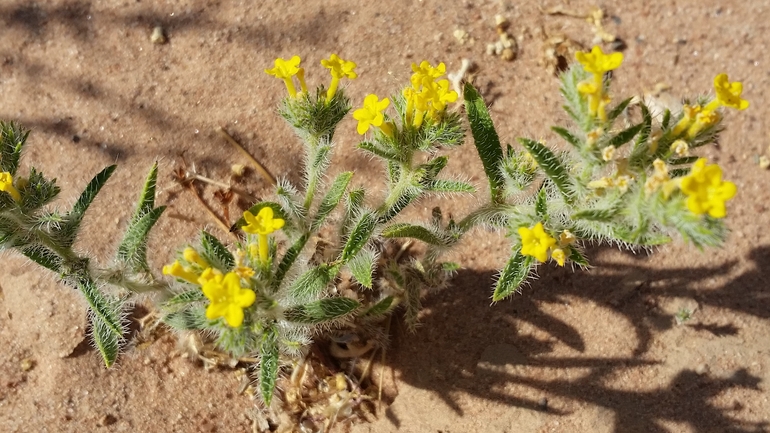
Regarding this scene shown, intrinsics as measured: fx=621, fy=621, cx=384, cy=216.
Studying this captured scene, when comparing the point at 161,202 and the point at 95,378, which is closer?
the point at 95,378

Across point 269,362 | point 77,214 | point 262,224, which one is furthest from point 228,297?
point 77,214

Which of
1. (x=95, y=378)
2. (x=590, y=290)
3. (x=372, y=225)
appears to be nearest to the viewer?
(x=372, y=225)

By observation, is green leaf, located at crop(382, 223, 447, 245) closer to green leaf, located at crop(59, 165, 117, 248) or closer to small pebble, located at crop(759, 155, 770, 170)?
green leaf, located at crop(59, 165, 117, 248)

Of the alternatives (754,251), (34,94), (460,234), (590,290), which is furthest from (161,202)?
(754,251)

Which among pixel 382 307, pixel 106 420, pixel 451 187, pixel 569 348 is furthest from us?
pixel 569 348

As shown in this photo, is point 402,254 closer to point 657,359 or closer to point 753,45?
point 657,359

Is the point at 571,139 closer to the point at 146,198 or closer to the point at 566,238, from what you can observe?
the point at 566,238
